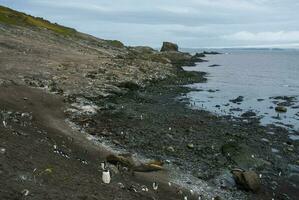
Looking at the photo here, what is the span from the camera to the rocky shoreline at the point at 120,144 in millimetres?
17703

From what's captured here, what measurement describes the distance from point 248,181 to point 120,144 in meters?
8.97

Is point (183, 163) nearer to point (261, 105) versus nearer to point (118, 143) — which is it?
point (118, 143)

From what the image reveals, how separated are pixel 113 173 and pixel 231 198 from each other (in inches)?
239

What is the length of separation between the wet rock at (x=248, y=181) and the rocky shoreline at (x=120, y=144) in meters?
0.05

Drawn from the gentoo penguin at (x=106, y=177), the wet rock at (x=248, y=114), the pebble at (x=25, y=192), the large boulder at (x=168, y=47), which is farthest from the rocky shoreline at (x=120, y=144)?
the large boulder at (x=168, y=47)

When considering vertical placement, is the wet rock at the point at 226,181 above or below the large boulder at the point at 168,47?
below

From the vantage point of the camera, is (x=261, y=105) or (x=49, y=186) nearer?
(x=49, y=186)

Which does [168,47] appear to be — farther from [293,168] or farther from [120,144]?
[293,168]

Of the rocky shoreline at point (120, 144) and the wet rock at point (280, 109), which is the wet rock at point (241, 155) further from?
the wet rock at point (280, 109)

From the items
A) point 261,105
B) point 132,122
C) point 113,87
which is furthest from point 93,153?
point 261,105

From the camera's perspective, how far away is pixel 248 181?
902 inches

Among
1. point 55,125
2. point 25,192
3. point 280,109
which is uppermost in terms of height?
point 25,192

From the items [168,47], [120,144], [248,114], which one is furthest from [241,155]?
[168,47]

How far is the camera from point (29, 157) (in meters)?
18.8
